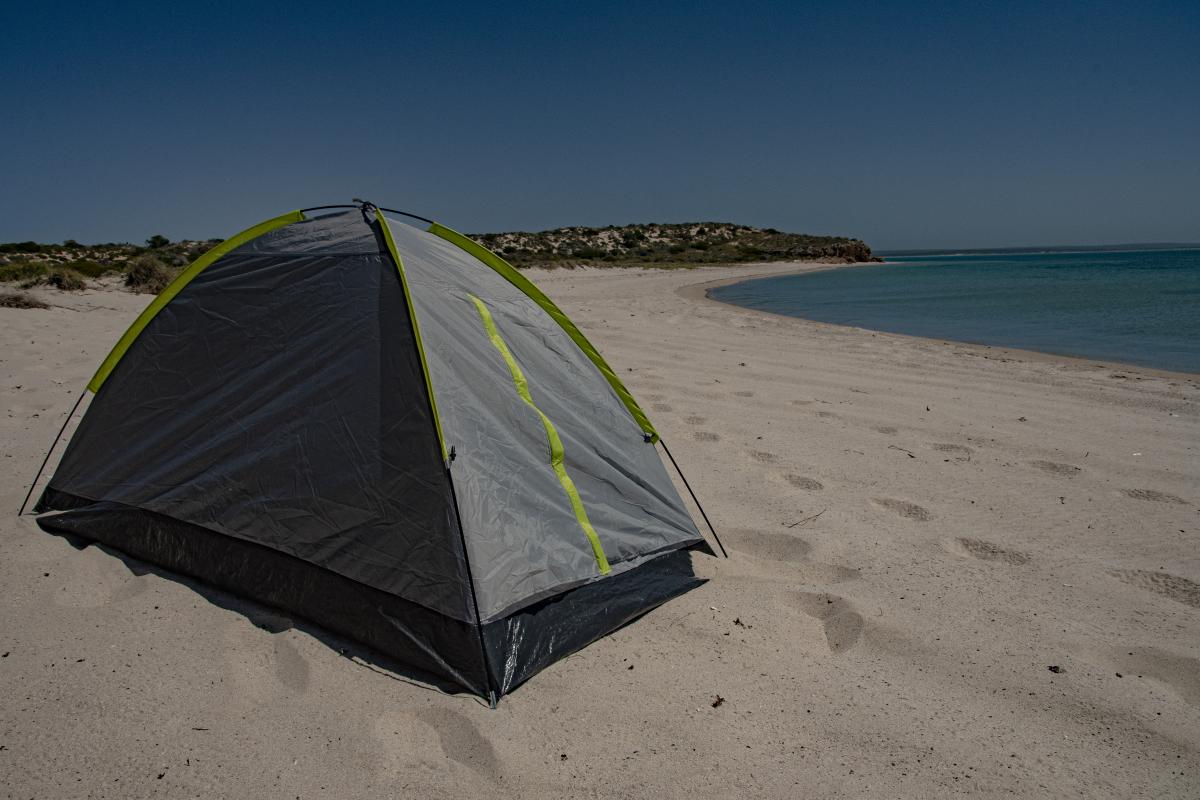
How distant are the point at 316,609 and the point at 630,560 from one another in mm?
1388

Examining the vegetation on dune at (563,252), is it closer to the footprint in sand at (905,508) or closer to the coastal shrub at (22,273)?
the coastal shrub at (22,273)

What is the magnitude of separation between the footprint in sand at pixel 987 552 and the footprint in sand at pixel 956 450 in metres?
1.35

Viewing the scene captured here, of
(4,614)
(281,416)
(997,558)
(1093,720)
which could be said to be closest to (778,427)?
(997,558)

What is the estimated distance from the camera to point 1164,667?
2576 mm

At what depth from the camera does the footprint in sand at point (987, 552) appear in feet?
11.2

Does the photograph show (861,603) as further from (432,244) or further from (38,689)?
(38,689)

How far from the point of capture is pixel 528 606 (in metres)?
2.68

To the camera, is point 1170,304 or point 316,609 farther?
point 1170,304

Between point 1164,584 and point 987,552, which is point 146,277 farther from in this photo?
point 1164,584

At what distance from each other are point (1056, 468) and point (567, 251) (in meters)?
36.7

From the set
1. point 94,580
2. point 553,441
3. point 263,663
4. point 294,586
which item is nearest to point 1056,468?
point 553,441

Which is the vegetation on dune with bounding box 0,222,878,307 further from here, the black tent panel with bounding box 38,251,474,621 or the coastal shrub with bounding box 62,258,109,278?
the black tent panel with bounding box 38,251,474,621

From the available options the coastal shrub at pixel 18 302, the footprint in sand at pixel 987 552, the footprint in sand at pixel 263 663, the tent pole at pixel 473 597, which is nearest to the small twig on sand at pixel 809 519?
the footprint in sand at pixel 987 552

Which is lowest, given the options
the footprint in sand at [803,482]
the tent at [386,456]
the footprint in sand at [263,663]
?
the footprint in sand at [263,663]
